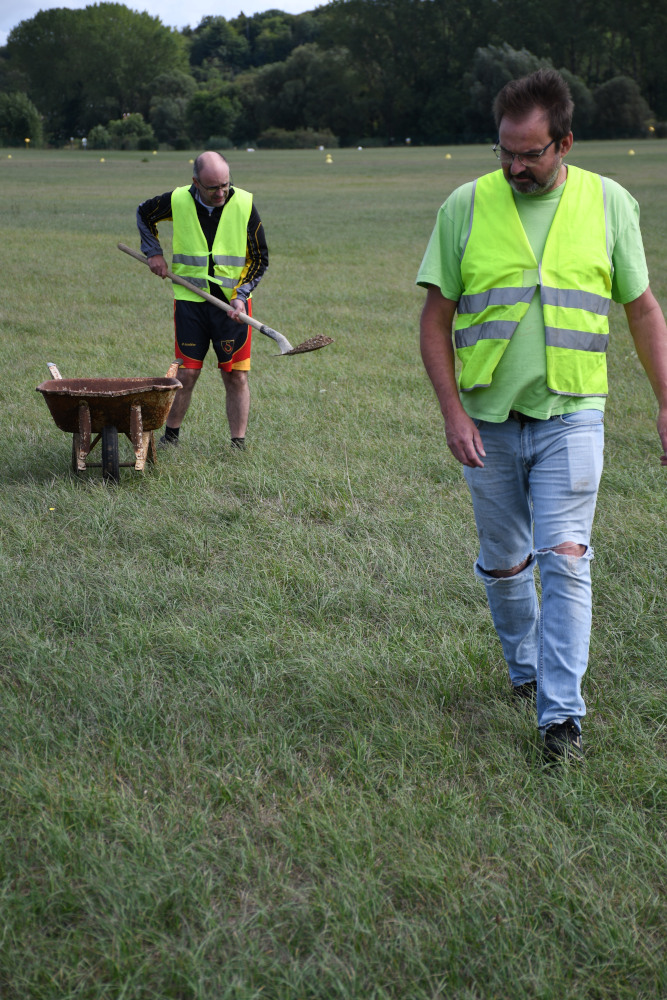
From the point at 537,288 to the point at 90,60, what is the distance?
139528 millimetres

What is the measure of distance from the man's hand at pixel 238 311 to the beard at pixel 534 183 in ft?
11.6

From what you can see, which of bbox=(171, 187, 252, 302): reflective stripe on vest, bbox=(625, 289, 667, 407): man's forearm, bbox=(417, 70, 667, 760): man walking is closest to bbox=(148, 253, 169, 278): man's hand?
bbox=(171, 187, 252, 302): reflective stripe on vest

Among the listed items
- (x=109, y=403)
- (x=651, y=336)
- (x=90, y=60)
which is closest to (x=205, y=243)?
(x=109, y=403)

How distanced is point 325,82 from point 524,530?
359 ft

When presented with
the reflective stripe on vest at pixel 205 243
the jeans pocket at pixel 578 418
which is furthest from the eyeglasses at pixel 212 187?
the jeans pocket at pixel 578 418

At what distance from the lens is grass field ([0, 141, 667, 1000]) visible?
2.45 m

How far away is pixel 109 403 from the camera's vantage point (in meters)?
5.84

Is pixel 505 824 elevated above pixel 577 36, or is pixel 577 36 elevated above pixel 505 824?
pixel 577 36

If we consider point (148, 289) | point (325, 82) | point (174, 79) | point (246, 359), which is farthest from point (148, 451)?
point (174, 79)

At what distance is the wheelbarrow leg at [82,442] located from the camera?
19.0ft

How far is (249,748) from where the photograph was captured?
10.8 feet

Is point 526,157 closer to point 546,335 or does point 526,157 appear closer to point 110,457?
point 546,335

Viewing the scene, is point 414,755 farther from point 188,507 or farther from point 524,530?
point 188,507

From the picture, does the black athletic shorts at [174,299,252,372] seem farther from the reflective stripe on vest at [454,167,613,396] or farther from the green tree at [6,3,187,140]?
the green tree at [6,3,187,140]
